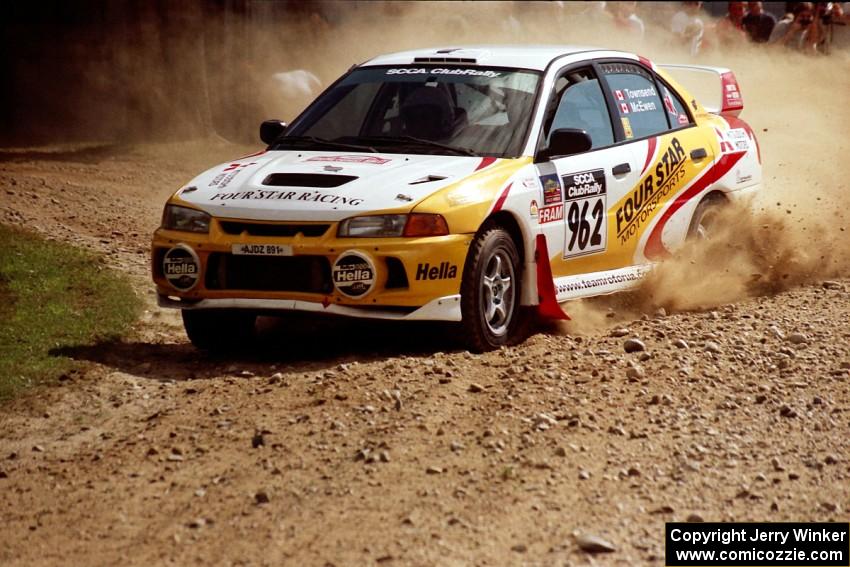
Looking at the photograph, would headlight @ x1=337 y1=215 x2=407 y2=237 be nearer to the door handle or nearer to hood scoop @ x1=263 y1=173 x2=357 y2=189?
hood scoop @ x1=263 y1=173 x2=357 y2=189

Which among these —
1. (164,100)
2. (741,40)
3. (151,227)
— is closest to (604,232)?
(151,227)

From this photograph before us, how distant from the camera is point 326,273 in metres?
7.39

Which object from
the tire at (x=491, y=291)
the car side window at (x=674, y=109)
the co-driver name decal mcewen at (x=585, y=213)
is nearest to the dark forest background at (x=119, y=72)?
the car side window at (x=674, y=109)

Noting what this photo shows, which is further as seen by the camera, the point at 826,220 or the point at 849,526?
the point at 826,220

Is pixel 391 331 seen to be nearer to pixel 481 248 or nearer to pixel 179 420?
pixel 481 248

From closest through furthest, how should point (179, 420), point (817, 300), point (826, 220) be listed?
point (179, 420)
point (817, 300)
point (826, 220)

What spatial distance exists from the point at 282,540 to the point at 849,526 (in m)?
2.07

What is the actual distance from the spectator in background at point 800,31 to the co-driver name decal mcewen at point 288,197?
15032 millimetres

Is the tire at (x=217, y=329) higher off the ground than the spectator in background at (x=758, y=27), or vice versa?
the tire at (x=217, y=329)

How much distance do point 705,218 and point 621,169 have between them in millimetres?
1293

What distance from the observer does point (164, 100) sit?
685 inches

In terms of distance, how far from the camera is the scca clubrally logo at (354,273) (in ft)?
24.0

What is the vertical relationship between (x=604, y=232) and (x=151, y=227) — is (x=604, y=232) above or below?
above

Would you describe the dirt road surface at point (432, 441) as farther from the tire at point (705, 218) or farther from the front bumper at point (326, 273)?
the tire at point (705, 218)
